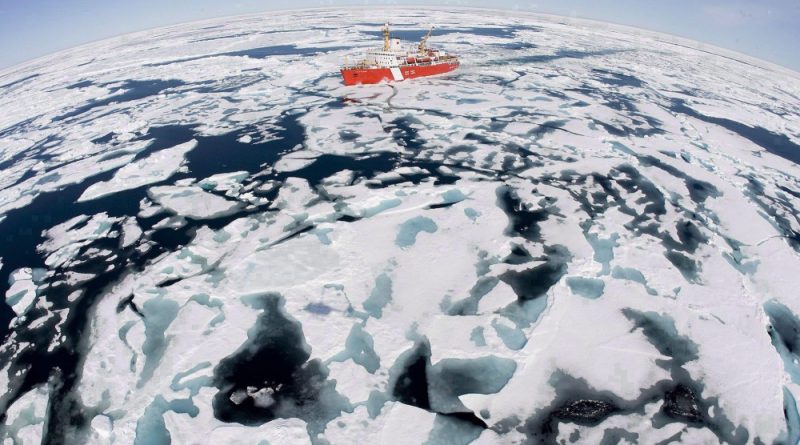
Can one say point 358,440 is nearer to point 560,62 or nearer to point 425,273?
point 425,273

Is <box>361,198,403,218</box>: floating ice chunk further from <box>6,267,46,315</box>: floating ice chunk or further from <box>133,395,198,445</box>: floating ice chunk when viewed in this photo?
<box>6,267,46,315</box>: floating ice chunk

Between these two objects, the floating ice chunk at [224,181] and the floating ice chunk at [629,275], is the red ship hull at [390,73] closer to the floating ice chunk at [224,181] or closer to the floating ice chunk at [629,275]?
the floating ice chunk at [224,181]

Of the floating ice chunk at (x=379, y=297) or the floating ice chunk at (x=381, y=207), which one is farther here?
the floating ice chunk at (x=381, y=207)

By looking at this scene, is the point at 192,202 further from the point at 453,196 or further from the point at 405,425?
the point at 405,425

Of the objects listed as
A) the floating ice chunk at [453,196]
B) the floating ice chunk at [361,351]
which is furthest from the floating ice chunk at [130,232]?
the floating ice chunk at [453,196]

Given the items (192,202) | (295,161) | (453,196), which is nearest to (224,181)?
(192,202)
